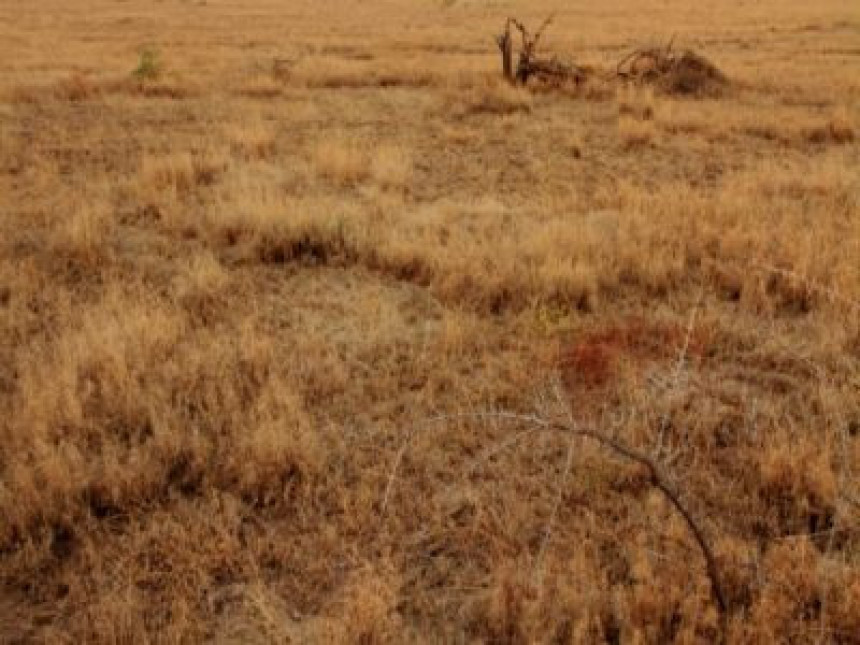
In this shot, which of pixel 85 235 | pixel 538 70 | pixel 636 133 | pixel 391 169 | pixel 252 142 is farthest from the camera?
pixel 538 70

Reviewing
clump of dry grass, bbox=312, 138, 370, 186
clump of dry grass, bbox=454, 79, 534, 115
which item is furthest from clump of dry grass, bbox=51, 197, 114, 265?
clump of dry grass, bbox=454, 79, 534, 115

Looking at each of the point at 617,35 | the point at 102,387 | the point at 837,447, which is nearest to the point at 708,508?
the point at 837,447

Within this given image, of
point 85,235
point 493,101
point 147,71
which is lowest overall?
point 85,235

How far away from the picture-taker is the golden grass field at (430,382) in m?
3.46

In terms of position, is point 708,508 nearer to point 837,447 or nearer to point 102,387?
point 837,447

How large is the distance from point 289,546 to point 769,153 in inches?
377

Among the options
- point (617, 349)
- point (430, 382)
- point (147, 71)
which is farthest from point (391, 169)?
point (147, 71)

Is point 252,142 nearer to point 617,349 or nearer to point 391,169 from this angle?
point 391,169

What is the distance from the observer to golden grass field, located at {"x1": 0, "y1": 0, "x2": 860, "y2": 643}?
3457mm

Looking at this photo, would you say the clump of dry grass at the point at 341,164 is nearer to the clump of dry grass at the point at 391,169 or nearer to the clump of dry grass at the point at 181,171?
the clump of dry grass at the point at 391,169

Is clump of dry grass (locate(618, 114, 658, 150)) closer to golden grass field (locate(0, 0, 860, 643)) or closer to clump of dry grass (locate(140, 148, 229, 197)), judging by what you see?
golden grass field (locate(0, 0, 860, 643))

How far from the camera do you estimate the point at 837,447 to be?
4.34 metres

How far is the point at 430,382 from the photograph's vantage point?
16.9ft

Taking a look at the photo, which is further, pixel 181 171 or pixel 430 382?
pixel 181 171
